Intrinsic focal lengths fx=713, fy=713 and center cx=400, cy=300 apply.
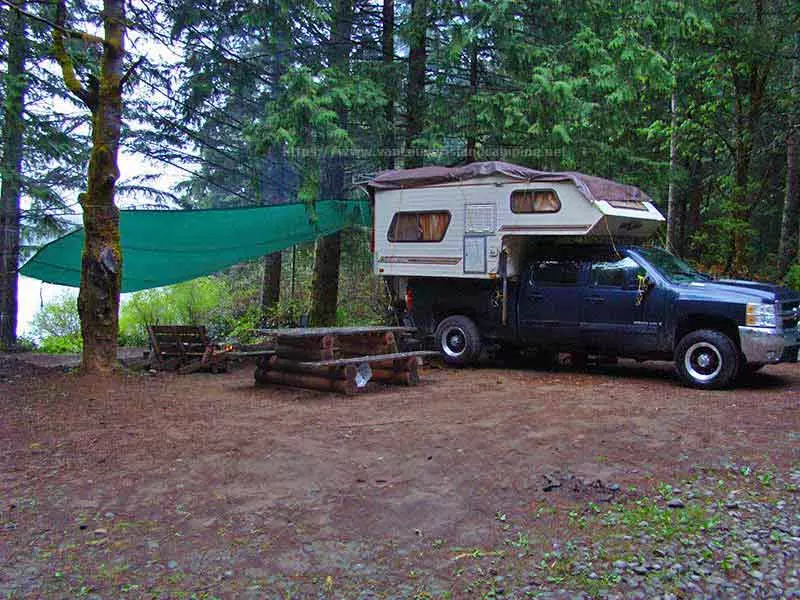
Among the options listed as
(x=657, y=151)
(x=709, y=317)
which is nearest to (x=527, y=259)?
(x=709, y=317)

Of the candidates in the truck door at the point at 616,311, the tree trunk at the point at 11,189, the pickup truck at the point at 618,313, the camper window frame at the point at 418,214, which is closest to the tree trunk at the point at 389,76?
the camper window frame at the point at 418,214

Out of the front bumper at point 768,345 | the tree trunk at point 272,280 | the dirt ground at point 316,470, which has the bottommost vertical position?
the dirt ground at point 316,470

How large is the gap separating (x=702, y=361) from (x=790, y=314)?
1154mm

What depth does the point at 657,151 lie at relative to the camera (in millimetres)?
18062

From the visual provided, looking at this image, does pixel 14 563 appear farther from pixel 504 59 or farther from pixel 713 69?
pixel 713 69

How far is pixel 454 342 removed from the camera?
36.6 feet

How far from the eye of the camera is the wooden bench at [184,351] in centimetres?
1066

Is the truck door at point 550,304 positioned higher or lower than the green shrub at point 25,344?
higher

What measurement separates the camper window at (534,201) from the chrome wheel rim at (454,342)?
2.10 m

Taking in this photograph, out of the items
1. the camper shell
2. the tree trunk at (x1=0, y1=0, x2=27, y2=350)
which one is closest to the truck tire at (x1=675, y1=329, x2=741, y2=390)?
the camper shell

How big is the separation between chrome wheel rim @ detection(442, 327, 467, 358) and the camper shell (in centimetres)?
91

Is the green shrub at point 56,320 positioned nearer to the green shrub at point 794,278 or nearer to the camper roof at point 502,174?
the camper roof at point 502,174

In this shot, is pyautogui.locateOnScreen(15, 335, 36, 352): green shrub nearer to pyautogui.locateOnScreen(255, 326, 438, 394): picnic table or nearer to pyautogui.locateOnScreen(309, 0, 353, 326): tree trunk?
pyautogui.locateOnScreen(309, 0, 353, 326): tree trunk

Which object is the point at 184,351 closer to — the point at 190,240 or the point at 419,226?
the point at 190,240
